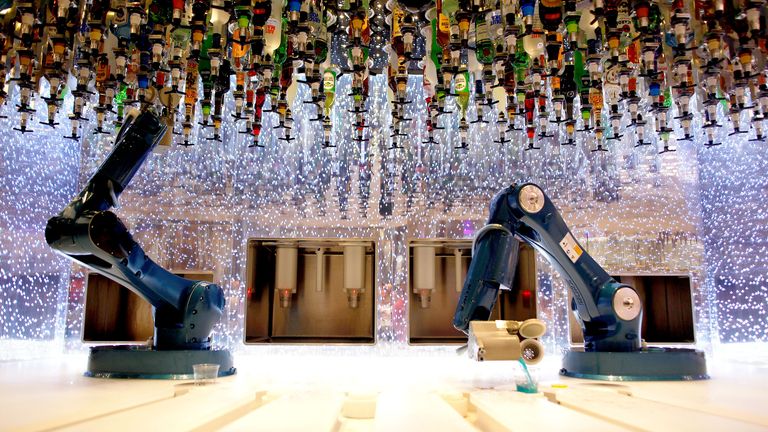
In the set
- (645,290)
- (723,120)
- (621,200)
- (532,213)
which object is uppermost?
(723,120)

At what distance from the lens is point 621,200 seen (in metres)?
4.96

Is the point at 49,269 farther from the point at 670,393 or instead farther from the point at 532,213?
the point at 670,393

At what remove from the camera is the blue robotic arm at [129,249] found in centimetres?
286

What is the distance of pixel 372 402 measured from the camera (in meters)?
2.15

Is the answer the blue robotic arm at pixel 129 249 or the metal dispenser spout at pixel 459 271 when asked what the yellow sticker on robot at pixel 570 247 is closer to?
the metal dispenser spout at pixel 459 271

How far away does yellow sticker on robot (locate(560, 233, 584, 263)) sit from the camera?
334 cm

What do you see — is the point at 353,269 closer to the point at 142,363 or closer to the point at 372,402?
the point at 142,363

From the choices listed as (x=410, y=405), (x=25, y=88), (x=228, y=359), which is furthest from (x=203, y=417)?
(x=25, y=88)

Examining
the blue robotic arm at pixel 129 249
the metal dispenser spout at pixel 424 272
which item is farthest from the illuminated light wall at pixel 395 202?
the blue robotic arm at pixel 129 249

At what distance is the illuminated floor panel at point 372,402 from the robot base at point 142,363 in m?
0.14

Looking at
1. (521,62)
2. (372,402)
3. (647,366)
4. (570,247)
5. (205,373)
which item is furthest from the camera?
(521,62)

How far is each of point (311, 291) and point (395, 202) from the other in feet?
3.53

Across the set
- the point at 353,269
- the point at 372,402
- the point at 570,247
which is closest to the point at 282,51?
the point at 353,269

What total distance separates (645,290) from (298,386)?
3692 mm
